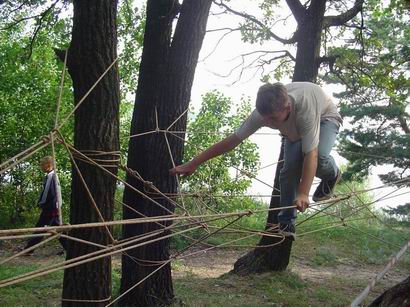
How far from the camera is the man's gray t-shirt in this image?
9.32 feet

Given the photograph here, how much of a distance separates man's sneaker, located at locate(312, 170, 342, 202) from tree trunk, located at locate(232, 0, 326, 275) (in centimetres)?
167

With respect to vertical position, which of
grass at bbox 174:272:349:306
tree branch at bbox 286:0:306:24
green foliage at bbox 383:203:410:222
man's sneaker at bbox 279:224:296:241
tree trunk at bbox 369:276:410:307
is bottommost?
grass at bbox 174:272:349:306

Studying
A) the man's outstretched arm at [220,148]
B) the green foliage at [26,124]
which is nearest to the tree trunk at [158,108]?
the man's outstretched arm at [220,148]

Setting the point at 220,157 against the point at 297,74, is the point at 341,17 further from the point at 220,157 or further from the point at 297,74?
the point at 220,157

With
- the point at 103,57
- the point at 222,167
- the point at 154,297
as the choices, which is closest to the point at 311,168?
the point at 103,57

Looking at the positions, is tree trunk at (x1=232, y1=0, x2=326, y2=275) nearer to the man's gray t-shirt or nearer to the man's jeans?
the man's jeans

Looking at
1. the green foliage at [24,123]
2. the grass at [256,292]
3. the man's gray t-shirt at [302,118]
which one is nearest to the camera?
the man's gray t-shirt at [302,118]

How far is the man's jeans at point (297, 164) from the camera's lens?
10.5 feet

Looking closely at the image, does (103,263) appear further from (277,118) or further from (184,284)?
(184,284)

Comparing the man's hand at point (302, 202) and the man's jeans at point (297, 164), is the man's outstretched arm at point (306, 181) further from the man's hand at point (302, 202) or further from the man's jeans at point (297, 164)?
the man's jeans at point (297, 164)

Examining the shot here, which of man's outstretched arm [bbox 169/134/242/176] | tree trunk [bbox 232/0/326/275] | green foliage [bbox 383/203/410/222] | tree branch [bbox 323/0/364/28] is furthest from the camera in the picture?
green foliage [bbox 383/203/410/222]

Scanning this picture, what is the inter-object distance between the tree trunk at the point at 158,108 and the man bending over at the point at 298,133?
0.61 metres

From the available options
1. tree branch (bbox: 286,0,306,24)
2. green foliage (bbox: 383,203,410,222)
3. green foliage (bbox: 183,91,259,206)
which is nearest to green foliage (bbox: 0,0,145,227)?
green foliage (bbox: 183,91,259,206)

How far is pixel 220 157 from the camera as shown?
8898mm
